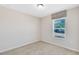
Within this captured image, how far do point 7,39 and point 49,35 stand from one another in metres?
0.78

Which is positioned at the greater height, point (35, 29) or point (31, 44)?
point (35, 29)

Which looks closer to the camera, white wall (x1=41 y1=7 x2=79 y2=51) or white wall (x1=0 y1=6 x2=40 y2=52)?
white wall (x1=0 y1=6 x2=40 y2=52)

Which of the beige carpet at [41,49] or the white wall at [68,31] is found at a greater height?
the white wall at [68,31]

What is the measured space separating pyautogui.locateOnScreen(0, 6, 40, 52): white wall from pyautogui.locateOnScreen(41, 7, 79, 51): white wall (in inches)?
5.3

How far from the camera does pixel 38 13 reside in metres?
1.46

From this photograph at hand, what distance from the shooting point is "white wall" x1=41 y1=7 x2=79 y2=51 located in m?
1.52

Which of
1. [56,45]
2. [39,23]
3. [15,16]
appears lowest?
[56,45]

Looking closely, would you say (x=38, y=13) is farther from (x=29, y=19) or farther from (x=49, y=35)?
(x=49, y=35)

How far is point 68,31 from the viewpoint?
5.12 ft

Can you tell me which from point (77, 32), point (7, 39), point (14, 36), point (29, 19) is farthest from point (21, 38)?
point (77, 32)

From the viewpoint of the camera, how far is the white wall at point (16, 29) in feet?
4.62

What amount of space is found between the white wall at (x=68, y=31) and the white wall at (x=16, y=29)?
0.44ft
